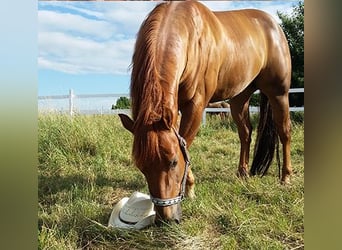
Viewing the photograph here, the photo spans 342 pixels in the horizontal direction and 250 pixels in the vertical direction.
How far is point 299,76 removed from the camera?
108 centimetres

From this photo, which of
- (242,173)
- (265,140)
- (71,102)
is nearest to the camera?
(71,102)

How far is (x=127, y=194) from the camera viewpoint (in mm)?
1156

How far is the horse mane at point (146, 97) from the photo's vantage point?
0.98 metres

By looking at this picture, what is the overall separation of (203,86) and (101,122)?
1.13 ft

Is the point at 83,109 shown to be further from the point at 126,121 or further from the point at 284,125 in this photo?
the point at 284,125

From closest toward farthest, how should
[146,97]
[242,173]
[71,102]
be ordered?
[146,97] → [71,102] → [242,173]

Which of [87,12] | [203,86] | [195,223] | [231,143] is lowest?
[195,223]

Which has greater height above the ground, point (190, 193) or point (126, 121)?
point (126, 121)

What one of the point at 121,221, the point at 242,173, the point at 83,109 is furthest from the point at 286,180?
the point at 83,109

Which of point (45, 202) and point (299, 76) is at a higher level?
point (299, 76)

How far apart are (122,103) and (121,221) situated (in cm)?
34

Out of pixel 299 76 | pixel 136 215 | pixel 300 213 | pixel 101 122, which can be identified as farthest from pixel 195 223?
pixel 299 76
